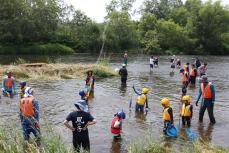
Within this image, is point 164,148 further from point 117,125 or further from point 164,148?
point 117,125

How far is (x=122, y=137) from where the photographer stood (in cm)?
1305

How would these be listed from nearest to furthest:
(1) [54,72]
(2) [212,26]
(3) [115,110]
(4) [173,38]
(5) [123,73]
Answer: (3) [115,110] → (5) [123,73] → (1) [54,72] → (4) [173,38] → (2) [212,26]

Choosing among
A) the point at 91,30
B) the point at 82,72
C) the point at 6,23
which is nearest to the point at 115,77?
the point at 82,72

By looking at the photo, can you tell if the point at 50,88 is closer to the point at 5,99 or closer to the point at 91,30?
the point at 5,99

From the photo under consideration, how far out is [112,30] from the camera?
7594 centimetres

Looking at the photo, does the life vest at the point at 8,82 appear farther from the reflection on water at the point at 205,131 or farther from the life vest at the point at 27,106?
the reflection on water at the point at 205,131

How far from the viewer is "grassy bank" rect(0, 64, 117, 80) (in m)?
27.5

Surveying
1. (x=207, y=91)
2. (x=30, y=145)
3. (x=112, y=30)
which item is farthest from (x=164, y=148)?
(x=112, y=30)

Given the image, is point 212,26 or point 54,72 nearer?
point 54,72

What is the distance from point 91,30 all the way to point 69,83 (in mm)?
48386

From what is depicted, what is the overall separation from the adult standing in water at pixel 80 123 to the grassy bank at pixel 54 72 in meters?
17.9

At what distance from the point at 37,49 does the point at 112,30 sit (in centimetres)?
1643

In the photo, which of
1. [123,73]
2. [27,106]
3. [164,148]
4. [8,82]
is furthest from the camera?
[123,73]

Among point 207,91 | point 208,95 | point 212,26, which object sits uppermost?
point 212,26
